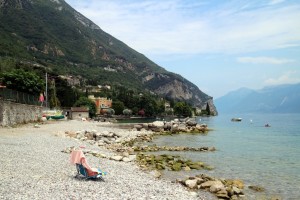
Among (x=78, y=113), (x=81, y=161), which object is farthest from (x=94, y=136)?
(x=78, y=113)

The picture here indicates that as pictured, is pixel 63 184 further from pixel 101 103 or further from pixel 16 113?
pixel 101 103

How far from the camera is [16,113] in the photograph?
44.7m

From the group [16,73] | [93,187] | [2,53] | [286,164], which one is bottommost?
[286,164]

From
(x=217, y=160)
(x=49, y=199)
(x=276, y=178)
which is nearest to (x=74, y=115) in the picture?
(x=217, y=160)

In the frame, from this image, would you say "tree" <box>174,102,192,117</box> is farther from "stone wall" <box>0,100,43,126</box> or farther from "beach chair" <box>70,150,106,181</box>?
"beach chair" <box>70,150,106,181</box>

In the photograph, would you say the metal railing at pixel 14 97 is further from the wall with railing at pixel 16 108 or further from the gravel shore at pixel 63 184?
the gravel shore at pixel 63 184

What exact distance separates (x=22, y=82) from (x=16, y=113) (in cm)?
2988

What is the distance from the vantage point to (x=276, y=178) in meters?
23.1

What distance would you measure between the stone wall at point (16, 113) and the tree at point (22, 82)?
48.1 ft

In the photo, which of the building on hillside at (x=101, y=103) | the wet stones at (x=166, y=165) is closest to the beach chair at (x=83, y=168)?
the wet stones at (x=166, y=165)

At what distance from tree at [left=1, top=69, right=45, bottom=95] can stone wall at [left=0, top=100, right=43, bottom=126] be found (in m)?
14.6

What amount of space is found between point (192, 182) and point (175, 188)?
1.97 meters

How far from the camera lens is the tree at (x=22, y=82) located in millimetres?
70125

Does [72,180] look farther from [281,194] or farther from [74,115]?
[74,115]
